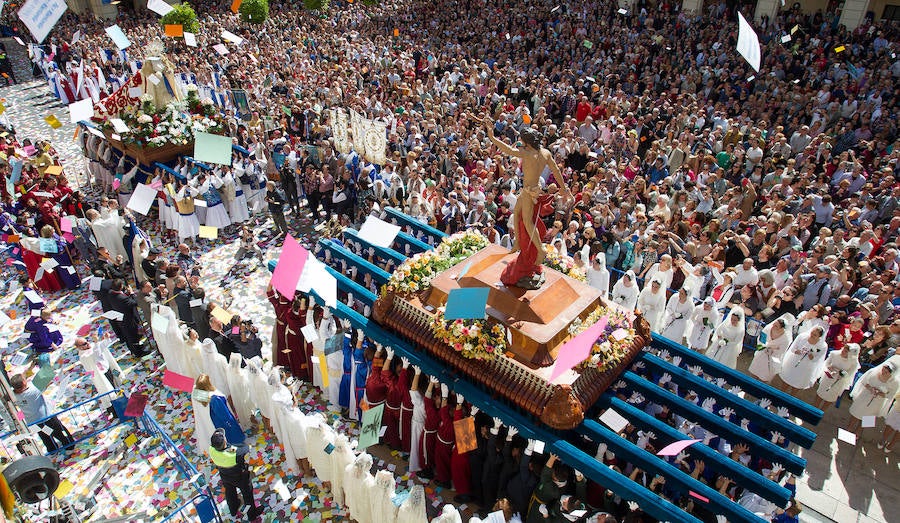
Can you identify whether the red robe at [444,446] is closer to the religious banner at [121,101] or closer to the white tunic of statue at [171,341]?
the white tunic of statue at [171,341]

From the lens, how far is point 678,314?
10.3 m

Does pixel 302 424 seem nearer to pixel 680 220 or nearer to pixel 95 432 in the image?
pixel 95 432

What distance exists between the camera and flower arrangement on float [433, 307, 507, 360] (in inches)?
325

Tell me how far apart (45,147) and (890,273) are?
2137 centimetres

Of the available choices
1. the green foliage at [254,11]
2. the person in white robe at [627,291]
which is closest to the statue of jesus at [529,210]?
the person in white robe at [627,291]

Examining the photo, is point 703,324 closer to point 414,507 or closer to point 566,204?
point 566,204

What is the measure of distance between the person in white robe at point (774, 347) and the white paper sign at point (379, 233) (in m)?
6.90

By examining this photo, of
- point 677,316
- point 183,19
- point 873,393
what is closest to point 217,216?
point 677,316

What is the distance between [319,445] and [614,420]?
13.8 ft

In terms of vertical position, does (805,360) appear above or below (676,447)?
below

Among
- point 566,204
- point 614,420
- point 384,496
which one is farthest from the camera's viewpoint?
point 566,204

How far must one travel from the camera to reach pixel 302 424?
8383 mm

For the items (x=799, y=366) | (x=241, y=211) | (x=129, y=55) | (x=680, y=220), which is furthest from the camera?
(x=129, y=55)

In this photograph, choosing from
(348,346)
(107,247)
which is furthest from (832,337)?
(107,247)
